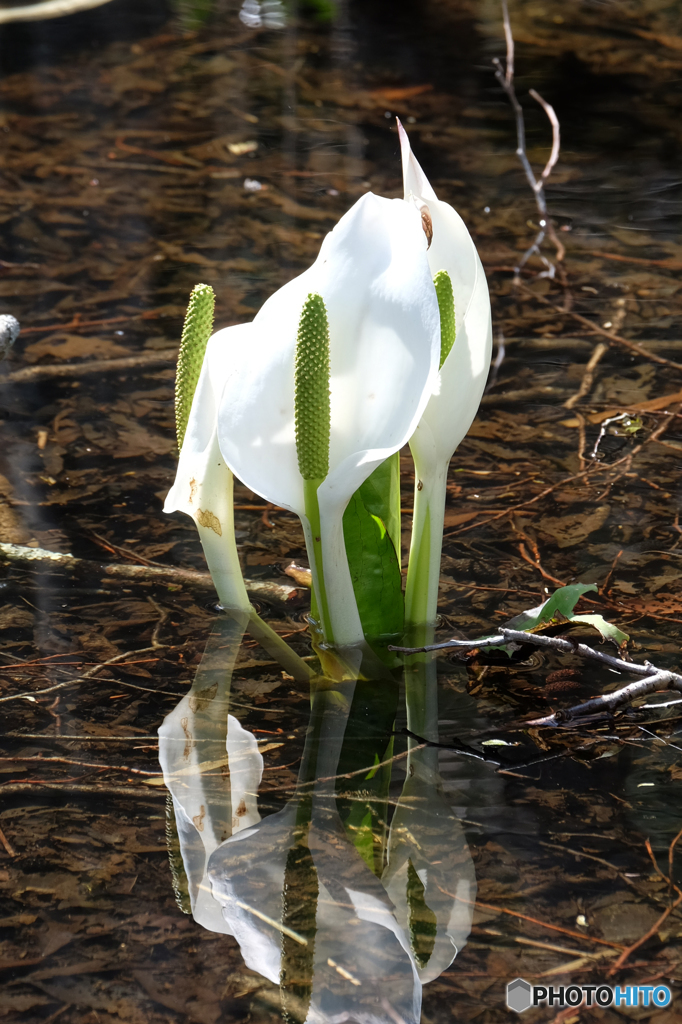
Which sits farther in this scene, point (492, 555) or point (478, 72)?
point (478, 72)

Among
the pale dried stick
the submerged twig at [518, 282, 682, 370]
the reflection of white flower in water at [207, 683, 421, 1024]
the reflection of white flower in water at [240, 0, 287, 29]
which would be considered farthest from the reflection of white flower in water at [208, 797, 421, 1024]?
the reflection of white flower in water at [240, 0, 287, 29]

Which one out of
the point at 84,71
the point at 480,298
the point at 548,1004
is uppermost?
the point at 480,298

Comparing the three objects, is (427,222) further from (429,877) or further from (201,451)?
(429,877)

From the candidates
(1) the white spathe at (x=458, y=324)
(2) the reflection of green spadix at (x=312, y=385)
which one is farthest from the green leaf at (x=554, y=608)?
(2) the reflection of green spadix at (x=312, y=385)

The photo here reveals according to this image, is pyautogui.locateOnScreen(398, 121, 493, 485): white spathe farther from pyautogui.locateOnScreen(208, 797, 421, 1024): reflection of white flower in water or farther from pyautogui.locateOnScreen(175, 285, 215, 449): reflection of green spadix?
pyautogui.locateOnScreen(208, 797, 421, 1024): reflection of white flower in water

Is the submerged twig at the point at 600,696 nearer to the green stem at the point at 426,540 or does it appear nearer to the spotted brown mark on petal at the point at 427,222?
the green stem at the point at 426,540

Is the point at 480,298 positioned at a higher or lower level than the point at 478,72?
higher

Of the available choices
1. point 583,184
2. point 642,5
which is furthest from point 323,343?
point 642,5

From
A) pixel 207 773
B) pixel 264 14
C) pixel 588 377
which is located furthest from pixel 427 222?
pixel 264 14

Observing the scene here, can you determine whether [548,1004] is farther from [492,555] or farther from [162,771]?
[492,555]
